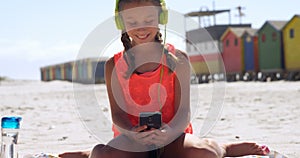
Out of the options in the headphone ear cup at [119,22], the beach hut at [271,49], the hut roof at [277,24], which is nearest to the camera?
the headphone ear cup at [119,22]

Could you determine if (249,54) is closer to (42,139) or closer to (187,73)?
(42,139)

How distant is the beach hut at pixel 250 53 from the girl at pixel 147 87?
2155cm

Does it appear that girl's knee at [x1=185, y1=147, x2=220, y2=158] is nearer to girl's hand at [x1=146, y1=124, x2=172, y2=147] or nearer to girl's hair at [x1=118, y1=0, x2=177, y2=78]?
girl's hand at [x1=146, y1=124, x2=172, y2=147]

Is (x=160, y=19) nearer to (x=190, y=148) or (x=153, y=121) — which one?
(x=153, y=121)

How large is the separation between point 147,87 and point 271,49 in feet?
68.9

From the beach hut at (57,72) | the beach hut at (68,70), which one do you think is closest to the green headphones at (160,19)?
the beach hut at (68,70)

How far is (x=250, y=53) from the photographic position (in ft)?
82.6

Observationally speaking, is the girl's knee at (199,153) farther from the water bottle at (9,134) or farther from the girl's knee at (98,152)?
the water bottle at (9,134)

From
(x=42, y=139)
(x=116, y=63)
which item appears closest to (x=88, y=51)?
(x=116, y=63)

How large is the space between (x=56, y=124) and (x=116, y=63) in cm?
379

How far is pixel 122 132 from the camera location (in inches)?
107

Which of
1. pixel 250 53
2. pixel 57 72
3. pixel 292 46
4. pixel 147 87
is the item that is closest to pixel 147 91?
pixel 147 87

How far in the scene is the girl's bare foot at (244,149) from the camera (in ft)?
10.0

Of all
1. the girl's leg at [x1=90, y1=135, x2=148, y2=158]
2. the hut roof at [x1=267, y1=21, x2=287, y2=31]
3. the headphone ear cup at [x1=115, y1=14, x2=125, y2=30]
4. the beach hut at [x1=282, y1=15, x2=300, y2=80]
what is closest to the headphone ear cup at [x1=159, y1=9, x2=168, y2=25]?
the headphone ear cup at [x1=115, y1=14, x2=125, y2=30]
